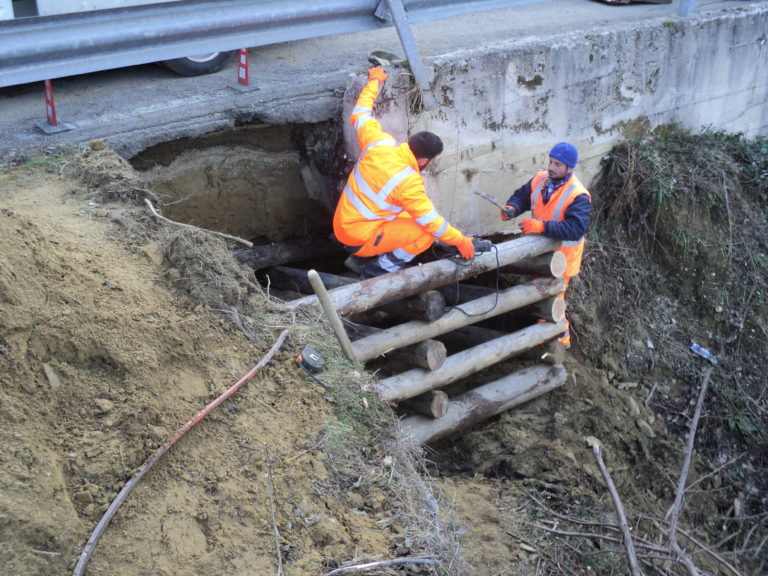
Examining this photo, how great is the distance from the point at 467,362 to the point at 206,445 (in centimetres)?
269

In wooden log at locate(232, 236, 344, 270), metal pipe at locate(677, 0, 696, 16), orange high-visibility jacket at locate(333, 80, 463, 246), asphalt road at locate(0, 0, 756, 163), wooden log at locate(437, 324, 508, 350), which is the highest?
metal pipe at locate(677, 0, 696, 16)

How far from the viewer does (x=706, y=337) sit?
26.2 ft

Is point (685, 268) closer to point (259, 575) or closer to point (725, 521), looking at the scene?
point (725, 521)

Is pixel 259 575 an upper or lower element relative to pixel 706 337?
upper

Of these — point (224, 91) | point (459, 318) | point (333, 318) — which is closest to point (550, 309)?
point (459, 318)

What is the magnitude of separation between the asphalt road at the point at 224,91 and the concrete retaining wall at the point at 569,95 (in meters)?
0.32

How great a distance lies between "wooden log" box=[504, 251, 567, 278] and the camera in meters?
6.12

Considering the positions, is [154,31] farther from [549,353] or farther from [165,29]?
[549,353]

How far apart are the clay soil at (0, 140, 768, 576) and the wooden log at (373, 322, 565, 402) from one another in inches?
22.3

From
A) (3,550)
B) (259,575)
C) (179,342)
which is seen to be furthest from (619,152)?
(3,550)

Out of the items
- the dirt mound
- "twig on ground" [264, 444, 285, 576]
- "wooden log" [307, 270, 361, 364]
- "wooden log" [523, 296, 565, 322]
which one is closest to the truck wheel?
the dirt mound

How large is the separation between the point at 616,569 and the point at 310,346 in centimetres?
249

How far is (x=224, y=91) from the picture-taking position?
21.0 ft

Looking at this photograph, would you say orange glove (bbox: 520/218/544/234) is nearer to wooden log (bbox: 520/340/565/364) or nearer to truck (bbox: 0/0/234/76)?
wooden log (bbox: 520/340/565/364)
